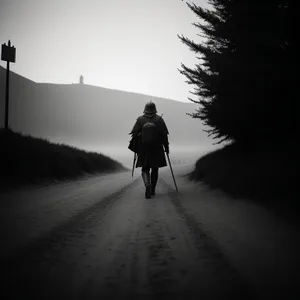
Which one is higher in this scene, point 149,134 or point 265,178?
point 149,134

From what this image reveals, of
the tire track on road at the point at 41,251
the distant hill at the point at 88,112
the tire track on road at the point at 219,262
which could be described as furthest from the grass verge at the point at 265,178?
the distant hill at the point at 88,112

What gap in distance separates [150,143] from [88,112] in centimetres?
10307

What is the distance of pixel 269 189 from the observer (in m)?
3.54

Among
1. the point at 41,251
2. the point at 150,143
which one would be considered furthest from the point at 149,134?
the point at 41,251

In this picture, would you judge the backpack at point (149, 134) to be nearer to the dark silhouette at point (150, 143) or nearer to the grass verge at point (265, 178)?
the dark silhouette at point (150, 143)

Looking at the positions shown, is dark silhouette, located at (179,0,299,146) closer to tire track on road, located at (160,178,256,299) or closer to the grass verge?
the grass verge

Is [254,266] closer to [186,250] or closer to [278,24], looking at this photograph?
[186,250]

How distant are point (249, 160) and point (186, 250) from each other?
11.3 feet

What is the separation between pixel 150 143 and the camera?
18.3 feet

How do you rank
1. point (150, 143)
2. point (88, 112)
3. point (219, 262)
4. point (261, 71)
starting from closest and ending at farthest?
point (219, 262), point (261, 71), point (150, 143), point (88, 112)

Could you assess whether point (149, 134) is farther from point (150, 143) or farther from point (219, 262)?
point (219, 262)

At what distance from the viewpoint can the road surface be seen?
54.7 inches

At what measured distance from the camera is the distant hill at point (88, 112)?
9150 cm

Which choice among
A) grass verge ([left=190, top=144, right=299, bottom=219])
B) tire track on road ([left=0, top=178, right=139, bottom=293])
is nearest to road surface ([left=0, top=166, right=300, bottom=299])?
tire track on road ([left=0, top=178, right=139, bottom=293])
